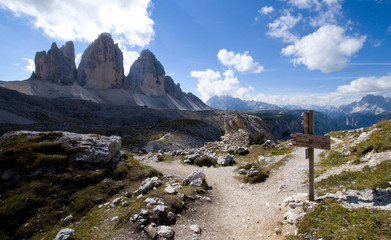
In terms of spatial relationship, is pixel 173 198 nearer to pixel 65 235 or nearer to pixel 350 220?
pixel 65 235

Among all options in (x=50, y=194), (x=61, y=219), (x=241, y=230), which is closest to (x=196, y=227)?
(x=241, y=230)

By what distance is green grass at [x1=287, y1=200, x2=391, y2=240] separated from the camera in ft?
19.6

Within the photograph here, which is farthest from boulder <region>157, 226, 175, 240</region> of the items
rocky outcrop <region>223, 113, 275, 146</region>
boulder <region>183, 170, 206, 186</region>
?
rocky outcrop <region>223, 113, 275, 146</region>

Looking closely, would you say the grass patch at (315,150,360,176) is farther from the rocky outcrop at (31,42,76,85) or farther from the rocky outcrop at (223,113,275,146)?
the rocky outcrop at (31,42,76,85)

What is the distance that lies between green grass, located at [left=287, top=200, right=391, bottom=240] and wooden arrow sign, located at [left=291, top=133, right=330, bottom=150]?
2.90m

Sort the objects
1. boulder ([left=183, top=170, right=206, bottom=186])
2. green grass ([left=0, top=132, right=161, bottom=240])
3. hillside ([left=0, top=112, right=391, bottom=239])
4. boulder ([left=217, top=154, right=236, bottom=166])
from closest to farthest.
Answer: hillside ([left=0, top=112, right=391, bottom=239]) < green grass ([left=0, top=132, right=161, bottom=240]) < boulder ([left=183, top=170, right=206, bottom=186]) < boulder ([left=217, top=154, right=236, bottom=166])

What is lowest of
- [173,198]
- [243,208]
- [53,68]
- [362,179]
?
[243,208]

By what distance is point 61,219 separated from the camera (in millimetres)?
11039

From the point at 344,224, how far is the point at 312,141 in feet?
13.8

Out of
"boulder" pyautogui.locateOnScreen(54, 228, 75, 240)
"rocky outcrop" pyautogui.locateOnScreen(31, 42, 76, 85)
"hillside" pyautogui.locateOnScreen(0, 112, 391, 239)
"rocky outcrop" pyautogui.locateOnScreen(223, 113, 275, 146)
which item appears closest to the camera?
"hillside" pyautogui.locateOnScreen(0, 112, 391, 239)

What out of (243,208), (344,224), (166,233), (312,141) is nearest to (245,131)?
(243,208)

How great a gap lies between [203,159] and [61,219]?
1623 centimetres

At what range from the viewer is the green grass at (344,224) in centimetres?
598

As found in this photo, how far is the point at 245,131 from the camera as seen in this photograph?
1435 inches
